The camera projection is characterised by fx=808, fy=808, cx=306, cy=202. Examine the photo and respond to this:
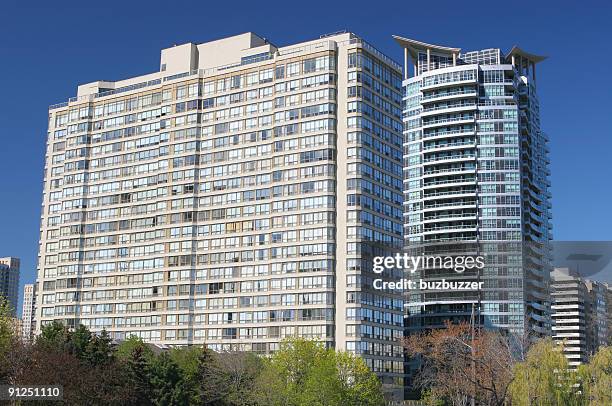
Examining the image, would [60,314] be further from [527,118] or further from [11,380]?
[527,118]

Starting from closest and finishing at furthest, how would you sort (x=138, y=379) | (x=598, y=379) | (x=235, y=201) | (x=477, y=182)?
(x=598, y=379) → (x=138, y=379) → (x=235, y=201) → (x=477, y=182)

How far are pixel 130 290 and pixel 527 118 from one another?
94602 mm

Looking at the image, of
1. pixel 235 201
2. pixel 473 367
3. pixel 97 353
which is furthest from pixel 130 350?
pixel 473 367

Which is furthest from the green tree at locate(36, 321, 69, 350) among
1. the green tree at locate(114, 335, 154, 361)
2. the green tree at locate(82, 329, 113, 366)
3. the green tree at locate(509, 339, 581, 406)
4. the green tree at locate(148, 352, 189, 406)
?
the green tree at locate(509, 339, 581, 406)

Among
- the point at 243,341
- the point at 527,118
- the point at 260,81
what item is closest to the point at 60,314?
the point at 243,341

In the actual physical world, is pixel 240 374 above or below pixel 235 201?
below

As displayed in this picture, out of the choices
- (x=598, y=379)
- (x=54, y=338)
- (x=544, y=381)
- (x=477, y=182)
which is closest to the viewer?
(x=544, y=381)

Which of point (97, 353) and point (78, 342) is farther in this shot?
point (78, 342)

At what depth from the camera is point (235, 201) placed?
140 m

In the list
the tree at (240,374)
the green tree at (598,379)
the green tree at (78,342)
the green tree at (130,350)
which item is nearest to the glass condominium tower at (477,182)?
the tree at (240,374)

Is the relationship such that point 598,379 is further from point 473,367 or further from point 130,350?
point 130,350

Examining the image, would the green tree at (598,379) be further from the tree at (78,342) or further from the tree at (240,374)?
the tree at (78,342)

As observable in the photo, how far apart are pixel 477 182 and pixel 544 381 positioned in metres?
99.6

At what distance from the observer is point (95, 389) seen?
8044cm
